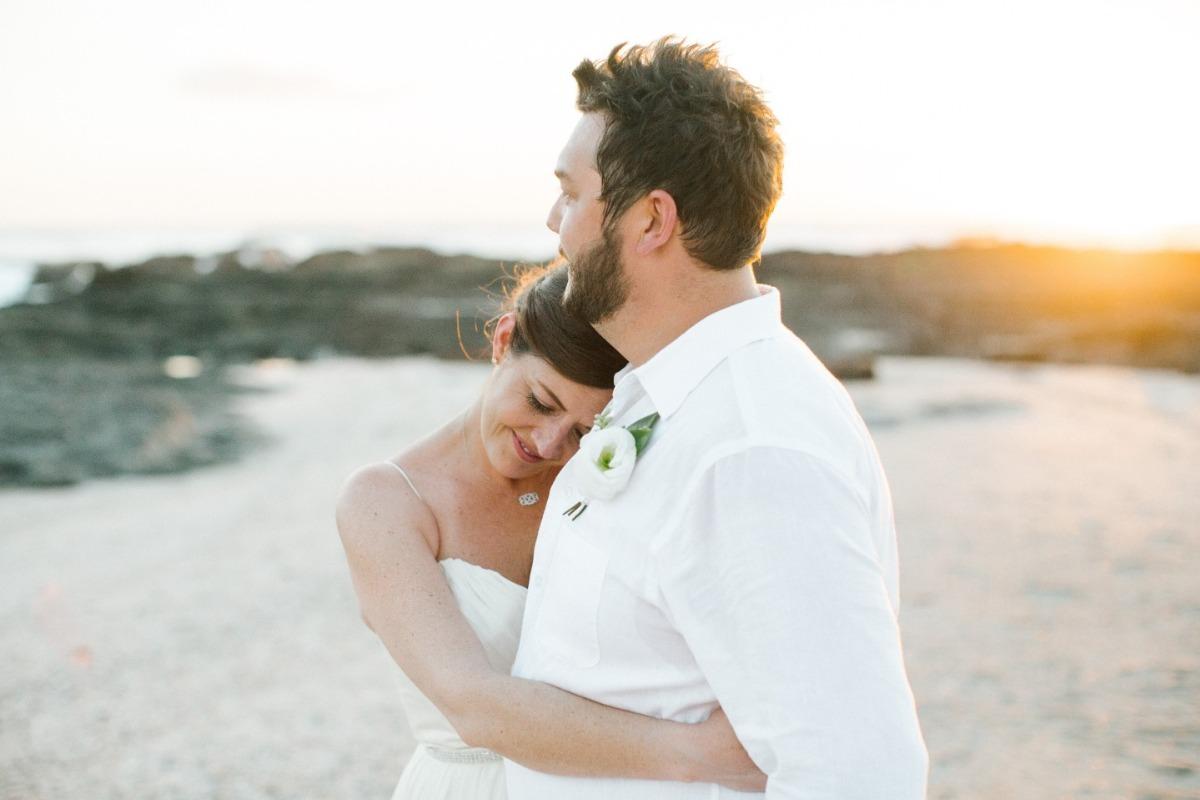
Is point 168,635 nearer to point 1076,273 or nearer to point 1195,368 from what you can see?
point 1195,368

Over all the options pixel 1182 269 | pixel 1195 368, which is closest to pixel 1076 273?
pixel 1182 269

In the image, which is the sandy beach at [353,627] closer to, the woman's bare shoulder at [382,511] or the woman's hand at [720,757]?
the woman's bare shoulder at [382,511]

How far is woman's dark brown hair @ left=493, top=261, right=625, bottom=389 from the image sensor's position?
2266 millimetres

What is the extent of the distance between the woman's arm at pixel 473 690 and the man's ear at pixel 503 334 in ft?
1.18

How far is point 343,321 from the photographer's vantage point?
23781 millimetres

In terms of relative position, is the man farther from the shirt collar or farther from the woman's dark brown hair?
the woman's dark brown hair

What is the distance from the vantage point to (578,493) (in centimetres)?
177

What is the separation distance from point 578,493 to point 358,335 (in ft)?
69.9

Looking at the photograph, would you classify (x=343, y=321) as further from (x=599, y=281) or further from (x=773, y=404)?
(x=773, y=404)

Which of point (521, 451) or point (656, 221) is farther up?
point (656, 221)

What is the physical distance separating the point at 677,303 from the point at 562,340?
53cm

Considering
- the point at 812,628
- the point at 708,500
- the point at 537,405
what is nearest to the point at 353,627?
the point at 537,405

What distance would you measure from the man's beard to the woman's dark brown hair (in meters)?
0.34

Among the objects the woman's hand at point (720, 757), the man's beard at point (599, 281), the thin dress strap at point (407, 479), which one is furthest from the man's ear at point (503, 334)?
the woman's hand at point (720, 757)
